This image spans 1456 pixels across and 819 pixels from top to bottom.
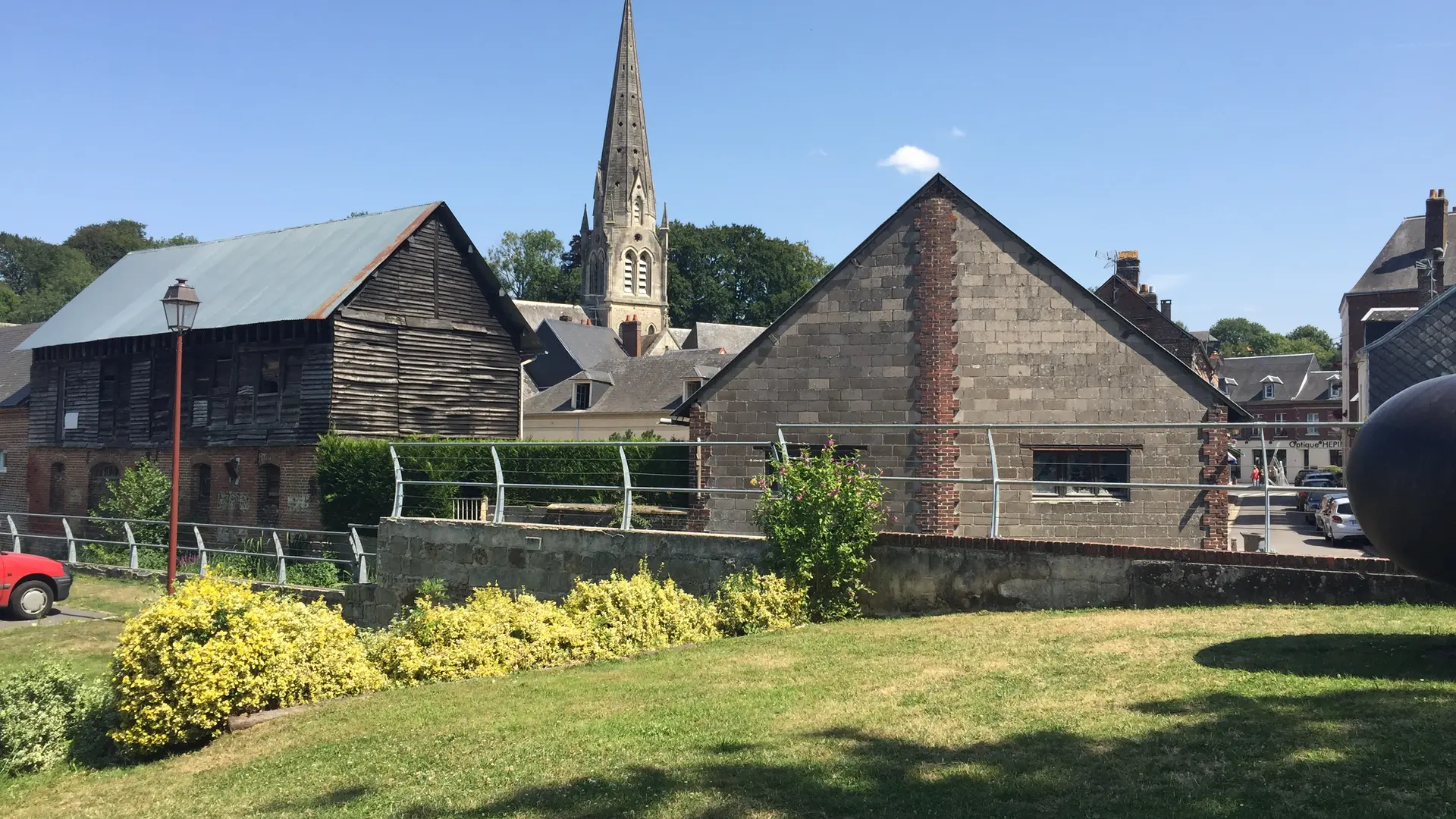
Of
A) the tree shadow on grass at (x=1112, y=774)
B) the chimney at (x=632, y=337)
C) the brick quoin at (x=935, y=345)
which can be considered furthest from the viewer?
the chimney at (x=632, y=337)

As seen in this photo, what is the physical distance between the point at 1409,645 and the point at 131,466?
118 ft

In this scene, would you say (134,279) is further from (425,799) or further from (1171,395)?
(425,799)

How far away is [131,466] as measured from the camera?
114 ft

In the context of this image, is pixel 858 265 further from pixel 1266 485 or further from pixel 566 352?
pixel 566 352

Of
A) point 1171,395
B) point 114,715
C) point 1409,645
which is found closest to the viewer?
point 1409,645

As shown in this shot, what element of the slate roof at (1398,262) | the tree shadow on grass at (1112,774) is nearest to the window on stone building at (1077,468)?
the tree shadow on grass at (1112,774)

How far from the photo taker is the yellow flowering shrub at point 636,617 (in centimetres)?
1046

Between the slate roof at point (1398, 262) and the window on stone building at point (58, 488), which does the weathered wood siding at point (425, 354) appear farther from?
the slate roof at point (1398, 262)

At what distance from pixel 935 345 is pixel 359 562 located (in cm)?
1294

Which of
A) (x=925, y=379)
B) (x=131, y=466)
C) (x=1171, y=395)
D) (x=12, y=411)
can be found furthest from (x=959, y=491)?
(x=12, y=411)

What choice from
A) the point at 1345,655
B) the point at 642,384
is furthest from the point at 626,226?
the point at 1345,655

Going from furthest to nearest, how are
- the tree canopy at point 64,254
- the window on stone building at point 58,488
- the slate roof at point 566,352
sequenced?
the tree canopy at point 64,254 < the slate roof at point 566,352 < the window on stone building at point 58,488

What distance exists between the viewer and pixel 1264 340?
133m

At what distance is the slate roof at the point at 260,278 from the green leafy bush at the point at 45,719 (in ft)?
71.8
